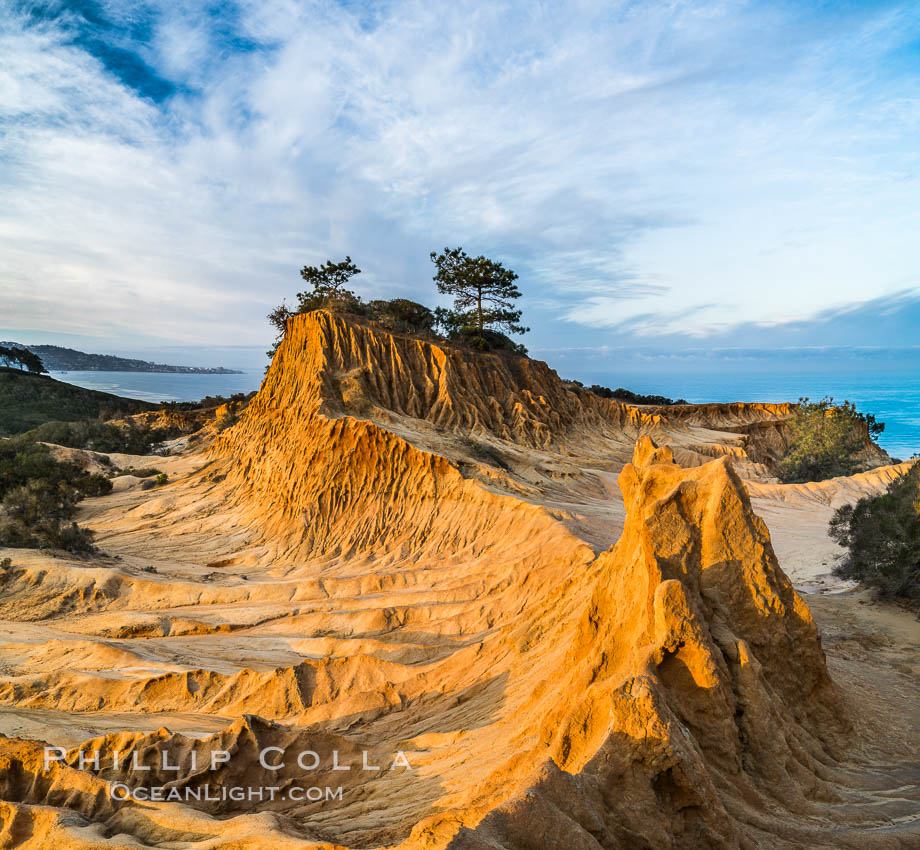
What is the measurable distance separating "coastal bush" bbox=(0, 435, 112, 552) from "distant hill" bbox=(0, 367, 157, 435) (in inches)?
1344

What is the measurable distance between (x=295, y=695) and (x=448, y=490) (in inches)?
315

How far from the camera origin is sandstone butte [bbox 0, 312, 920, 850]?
3992 millimetres

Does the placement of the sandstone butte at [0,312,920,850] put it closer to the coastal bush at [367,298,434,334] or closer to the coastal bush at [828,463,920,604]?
the coastal bush at [828,463,920,604]

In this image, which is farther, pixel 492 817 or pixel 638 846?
pixel 638 846

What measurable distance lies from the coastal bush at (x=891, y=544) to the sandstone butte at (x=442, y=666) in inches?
123

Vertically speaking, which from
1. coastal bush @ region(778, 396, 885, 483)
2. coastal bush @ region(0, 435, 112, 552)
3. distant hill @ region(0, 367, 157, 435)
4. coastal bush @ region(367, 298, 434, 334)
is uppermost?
coastal bush @ region(367, 298, 434, 334)

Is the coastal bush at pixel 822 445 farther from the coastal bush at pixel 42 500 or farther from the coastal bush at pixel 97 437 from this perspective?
the coastal bush at pixel 97 437

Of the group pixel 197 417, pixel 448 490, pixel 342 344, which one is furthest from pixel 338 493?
pixel 197 417

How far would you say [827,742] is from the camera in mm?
5660

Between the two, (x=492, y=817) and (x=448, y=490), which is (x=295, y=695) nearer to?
(x=492, y=817)

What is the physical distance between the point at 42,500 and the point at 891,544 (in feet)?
77.9

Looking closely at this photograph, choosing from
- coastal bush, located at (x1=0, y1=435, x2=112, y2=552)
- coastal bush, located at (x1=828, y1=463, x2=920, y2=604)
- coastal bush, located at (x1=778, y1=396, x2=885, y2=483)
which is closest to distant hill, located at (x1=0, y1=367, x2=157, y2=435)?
coastal bush, located at (x1=0, y1=435, x2=112, y2=552)

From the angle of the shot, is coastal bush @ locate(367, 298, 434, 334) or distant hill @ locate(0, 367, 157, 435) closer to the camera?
coastal bush @ locate(367, 298, 434, 334)

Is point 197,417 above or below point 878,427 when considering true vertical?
below
